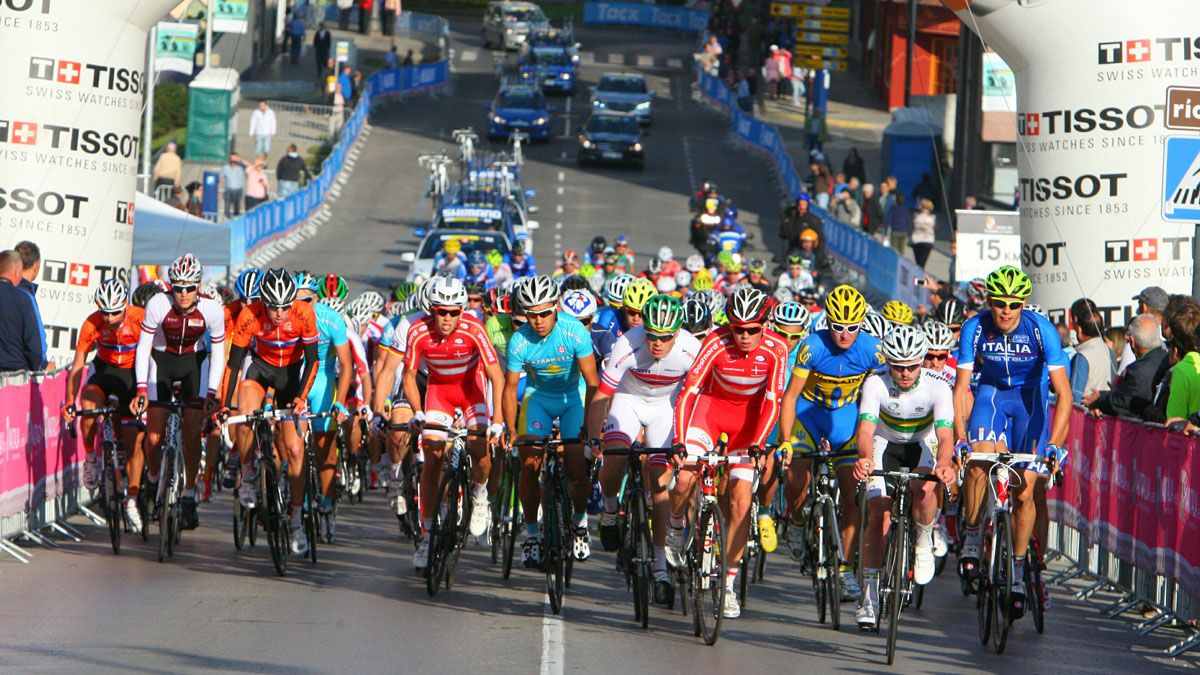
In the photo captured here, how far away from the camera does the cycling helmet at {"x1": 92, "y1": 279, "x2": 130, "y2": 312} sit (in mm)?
15680

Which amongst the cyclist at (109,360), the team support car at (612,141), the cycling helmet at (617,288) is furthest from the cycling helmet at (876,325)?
the team support car at (612,141)

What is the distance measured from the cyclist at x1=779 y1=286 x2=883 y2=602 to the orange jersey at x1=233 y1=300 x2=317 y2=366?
11.2ft

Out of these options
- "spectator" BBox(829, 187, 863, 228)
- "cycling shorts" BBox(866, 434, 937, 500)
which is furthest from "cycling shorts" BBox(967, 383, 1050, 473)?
"spectator" BBox(829, 187, 863, 228)

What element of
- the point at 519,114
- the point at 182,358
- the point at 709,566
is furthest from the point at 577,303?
the point at 519,114

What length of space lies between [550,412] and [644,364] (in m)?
1.26

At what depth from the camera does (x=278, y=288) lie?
14102mm

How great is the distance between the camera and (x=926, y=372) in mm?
12344

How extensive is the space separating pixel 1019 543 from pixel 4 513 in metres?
7.06

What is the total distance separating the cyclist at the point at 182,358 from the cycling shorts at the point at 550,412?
2329 millimetres

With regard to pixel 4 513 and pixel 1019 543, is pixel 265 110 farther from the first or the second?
pixel 1019 543

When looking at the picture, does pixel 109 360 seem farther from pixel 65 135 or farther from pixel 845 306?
pixel 845 306

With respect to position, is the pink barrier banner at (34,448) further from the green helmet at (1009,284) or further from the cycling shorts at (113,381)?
the green helmet at (1009,284)

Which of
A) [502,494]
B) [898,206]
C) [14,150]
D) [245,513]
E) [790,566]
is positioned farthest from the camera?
[898,206]

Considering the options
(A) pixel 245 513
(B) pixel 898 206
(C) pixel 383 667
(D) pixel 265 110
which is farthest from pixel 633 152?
(C) pixel 383 667
